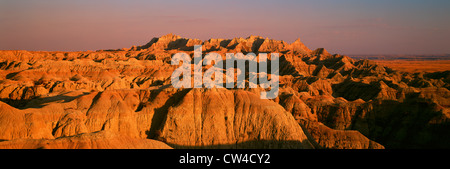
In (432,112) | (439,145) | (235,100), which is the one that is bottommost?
(439,145)

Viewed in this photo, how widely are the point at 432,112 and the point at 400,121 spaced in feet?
17.6

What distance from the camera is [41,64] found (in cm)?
10581

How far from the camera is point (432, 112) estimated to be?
60062mm

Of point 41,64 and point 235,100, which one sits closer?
point 235,100

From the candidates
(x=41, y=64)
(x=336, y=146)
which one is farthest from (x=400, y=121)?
(x=41, y=64)

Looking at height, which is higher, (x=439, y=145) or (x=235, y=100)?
(x=235, y=100)

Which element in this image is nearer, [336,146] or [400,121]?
[336,146]

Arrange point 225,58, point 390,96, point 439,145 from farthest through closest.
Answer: point 225,58 → point 390,96 → point 439,145
